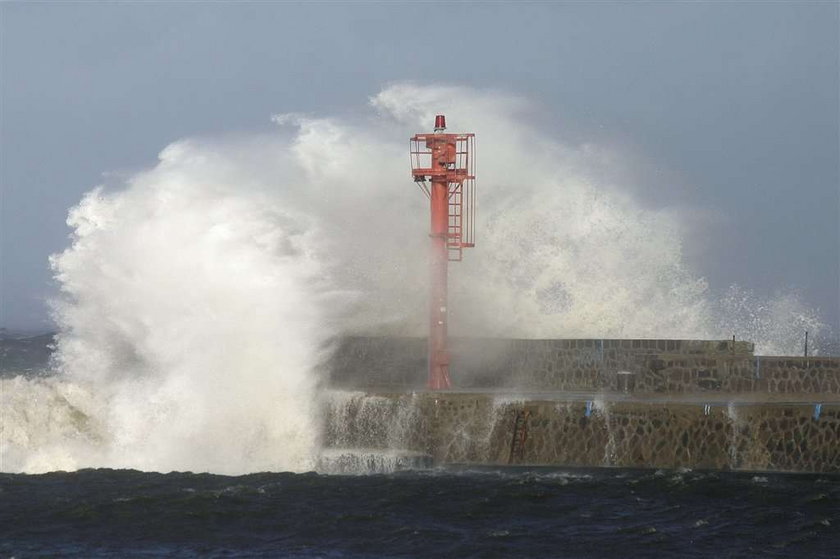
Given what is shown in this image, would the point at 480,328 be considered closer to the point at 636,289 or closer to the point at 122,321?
the point at 636,289

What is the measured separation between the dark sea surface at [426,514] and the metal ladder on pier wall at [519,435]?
25 cm

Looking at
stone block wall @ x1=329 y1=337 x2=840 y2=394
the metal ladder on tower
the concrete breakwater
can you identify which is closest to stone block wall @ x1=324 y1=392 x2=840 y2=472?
the concrete breakwater

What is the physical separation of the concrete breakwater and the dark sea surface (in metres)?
0.34

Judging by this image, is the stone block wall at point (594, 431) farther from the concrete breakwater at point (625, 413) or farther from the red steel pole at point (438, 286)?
the red steel pole at point (438, 286)

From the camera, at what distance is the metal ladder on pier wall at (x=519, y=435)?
15.3m

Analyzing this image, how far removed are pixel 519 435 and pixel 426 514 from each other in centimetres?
285

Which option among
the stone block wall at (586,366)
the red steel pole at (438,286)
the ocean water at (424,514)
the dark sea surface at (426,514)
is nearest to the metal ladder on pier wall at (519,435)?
the dark sea surface at (426,514)

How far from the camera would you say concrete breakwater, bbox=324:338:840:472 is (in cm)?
1490

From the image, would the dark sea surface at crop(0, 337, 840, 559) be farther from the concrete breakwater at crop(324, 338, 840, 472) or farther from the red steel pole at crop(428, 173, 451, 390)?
the red steel pole at crop(428, 173, 451, 390)

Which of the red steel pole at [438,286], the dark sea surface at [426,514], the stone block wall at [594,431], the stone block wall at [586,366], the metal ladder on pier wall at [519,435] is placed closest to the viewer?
the dark sea surface at [426,514]

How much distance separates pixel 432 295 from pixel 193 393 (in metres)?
3.31

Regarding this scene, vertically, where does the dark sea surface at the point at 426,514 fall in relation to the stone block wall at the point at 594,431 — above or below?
below

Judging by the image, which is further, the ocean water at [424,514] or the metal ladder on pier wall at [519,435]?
the metal ladder on pier wall at [519,435]

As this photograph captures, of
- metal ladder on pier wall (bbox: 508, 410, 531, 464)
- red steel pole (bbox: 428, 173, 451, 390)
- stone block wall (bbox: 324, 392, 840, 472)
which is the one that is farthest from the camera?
red steel pole (bbox: 428, 173, 451, 390)
